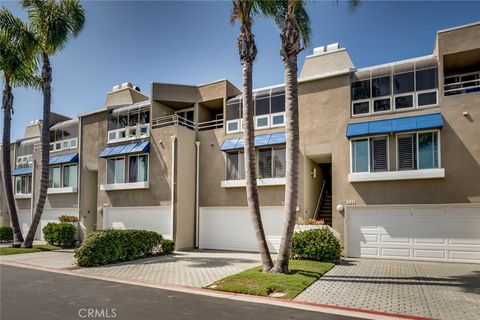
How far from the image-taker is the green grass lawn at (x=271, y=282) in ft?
31.7

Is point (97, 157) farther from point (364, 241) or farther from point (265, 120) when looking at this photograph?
point (364, 241)

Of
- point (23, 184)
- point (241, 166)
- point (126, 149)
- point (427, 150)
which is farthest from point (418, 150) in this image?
point (23, 184)

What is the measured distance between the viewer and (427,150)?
49.2 ft

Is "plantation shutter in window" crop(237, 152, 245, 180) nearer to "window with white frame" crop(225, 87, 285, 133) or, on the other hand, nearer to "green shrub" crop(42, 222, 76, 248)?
"window with white frame" crop(225, 87, 285, 133)

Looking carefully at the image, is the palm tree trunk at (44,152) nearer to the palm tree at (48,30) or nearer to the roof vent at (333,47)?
the palm tree at (48,30)

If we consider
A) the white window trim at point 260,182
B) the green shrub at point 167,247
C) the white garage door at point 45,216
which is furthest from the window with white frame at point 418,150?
the white garage door at point 45,216

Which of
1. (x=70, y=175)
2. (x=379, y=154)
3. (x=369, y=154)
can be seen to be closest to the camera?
(x=379, y=154)

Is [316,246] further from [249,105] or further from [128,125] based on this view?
[128,125]

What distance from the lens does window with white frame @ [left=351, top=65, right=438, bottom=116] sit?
15.4m

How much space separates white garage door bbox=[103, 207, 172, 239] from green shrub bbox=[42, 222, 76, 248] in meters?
2.06

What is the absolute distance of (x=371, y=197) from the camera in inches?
622

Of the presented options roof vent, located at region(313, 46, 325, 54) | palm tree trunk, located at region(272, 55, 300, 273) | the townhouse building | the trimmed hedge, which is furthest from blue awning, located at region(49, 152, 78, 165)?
palm tree trunk, located at region(272, 55, 300, 273)

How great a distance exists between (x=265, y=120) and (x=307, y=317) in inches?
505

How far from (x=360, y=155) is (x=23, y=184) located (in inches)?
1112
